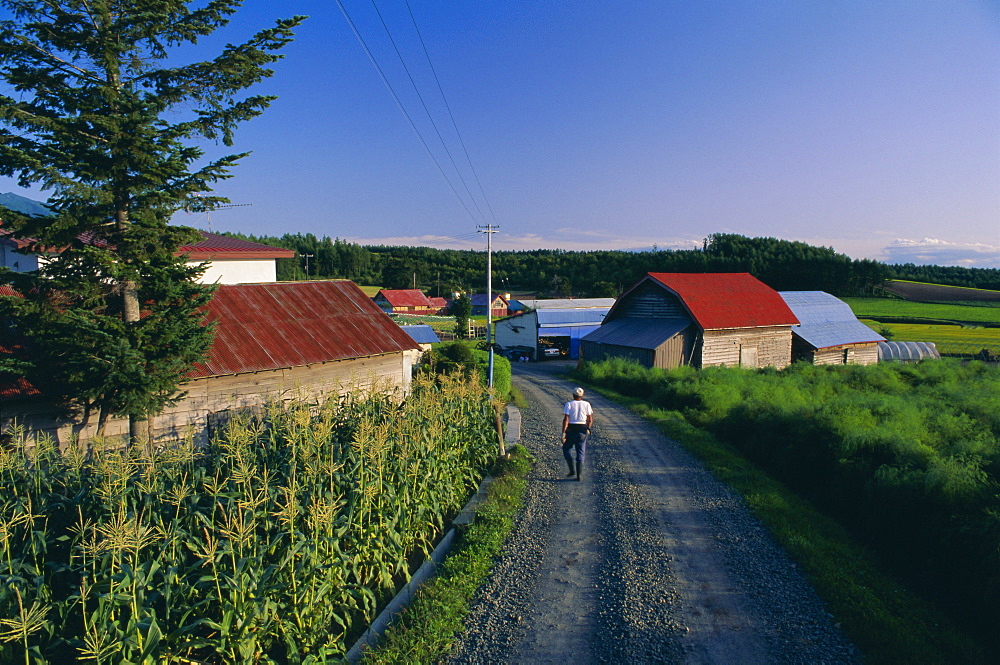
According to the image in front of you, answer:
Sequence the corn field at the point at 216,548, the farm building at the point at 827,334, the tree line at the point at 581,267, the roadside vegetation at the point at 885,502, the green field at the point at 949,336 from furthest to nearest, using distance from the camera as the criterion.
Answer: the tree line at the point at 581,267 < the green field at the point at 949,336 < the farm building at the point at 827,334 < the roadside vegetation at the point at 885,502 < the corn field at the point at 216,548

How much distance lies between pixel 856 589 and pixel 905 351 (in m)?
39.5

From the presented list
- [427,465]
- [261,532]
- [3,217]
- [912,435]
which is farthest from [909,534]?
[3,217]

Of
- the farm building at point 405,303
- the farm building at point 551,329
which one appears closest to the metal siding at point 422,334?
the farm building at point 551,329

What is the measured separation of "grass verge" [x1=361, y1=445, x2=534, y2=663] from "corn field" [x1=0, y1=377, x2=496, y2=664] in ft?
1.42

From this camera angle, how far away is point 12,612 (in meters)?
4.48

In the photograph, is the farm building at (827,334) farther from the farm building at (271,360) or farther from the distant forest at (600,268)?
the distant forest at (600,268)

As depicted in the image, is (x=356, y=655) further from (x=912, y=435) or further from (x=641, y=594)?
(x=912, y=435)

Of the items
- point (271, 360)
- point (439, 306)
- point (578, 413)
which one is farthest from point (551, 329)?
point (439, 306)

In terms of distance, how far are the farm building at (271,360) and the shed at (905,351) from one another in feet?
114

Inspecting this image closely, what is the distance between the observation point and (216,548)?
539 cm

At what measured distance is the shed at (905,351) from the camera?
123 ft

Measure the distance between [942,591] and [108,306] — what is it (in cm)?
1344

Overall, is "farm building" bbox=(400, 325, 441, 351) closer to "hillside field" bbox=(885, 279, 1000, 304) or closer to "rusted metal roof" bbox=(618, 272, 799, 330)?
"rusted metal roof" bbox=(618, 272, 799, 330)

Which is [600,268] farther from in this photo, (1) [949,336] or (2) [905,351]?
(2) [905,351]
